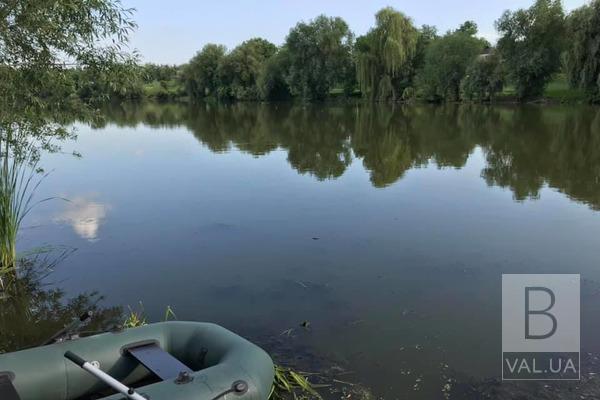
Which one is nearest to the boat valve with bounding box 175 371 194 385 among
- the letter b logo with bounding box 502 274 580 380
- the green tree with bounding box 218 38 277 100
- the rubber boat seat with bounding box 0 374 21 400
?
the rubber boat seat with bounding box 0 374 21 400

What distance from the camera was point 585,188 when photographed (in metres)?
12.2

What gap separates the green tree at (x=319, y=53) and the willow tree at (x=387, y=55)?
106 inches

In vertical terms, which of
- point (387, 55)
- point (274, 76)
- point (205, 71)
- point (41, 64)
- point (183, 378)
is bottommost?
point (183, 378)

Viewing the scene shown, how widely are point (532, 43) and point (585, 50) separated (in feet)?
22.2

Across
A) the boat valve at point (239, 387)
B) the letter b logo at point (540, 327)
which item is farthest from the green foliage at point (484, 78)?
the boat valve at point (239, 387)

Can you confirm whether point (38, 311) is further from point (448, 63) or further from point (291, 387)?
point (448, 63)

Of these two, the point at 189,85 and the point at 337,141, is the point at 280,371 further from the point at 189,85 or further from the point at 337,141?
the point at 189,85

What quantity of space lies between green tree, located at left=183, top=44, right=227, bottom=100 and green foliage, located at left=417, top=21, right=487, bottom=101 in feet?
104

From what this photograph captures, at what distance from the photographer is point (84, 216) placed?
1129 cm

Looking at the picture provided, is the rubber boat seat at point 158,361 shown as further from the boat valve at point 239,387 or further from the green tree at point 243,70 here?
the green tree at point 243,70

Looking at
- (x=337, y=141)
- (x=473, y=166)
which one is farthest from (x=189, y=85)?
(x=473, y=166)

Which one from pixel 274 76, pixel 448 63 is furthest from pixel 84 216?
pixel 274 76

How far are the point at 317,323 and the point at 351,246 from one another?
2.79 metres

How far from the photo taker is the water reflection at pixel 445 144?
13.9m
